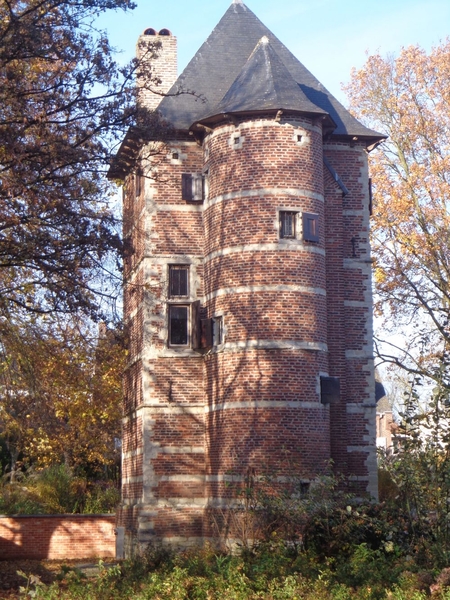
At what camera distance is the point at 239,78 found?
23203 mm

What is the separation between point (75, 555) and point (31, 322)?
985 cm

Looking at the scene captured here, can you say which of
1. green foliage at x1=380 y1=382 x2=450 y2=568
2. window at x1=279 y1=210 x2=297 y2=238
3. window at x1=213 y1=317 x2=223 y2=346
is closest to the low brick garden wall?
window at x1=213 y1=317 x2=223 y2=346

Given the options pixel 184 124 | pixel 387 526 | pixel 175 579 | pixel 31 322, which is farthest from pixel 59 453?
Answer: pixel 175 579

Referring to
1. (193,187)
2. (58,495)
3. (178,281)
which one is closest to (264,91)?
(193,187)

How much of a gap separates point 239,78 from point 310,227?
433 cm

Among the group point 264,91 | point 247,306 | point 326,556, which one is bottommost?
point 326,556

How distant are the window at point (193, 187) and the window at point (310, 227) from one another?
2.87m

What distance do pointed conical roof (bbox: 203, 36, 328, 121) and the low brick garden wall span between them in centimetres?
1114

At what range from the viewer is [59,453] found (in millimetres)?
31500

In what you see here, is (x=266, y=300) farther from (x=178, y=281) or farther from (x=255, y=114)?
(x=255, y=114)

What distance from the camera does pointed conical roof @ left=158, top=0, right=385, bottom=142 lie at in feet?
74.1

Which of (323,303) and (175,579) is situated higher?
(323,303)

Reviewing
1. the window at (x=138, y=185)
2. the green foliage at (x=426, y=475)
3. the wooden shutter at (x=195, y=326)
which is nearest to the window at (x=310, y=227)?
the wooden shutter at (x=195, y=326)

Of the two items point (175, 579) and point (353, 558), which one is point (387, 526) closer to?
point (353, 558)
